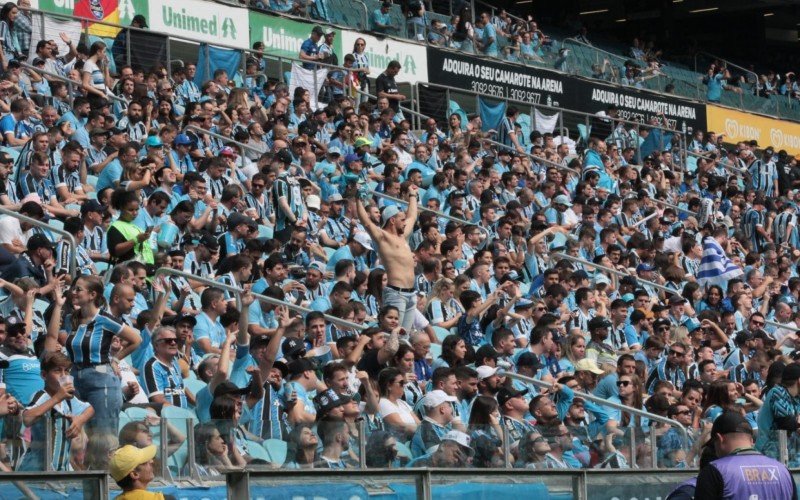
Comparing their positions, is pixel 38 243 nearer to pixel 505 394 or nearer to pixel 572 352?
pixel 505 394

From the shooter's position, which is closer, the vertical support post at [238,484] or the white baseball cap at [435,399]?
the vertical support post at [238,484]

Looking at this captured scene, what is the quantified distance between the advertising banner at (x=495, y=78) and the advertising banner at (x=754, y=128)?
4722 mm

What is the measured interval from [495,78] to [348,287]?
1516 centimetres

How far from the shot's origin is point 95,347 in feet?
29.7

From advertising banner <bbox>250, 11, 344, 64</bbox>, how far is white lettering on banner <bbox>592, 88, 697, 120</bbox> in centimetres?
701

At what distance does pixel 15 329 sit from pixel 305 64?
12334 millimetres

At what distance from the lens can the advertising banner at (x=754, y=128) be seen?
32125 mm

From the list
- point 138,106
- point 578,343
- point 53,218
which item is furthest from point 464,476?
point 138,106

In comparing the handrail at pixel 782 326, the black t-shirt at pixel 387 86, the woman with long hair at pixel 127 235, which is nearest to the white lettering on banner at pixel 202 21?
the black t-shirt at pixel 387 86

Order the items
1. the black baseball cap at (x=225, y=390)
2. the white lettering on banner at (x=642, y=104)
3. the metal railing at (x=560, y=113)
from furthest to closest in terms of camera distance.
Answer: the white lettering on banner at (x=642, y=104), the metal railing at (x=560, y=113), the black baseball cap at (x=225, y=390)

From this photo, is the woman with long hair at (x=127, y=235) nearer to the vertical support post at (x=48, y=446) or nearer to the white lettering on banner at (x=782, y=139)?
the vertical support post at (x=48, y=446)

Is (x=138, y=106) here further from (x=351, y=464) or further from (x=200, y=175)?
(x=351, y=464)

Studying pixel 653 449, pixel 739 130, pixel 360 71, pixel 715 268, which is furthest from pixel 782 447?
pixel 739 130

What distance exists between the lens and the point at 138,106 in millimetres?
15883
